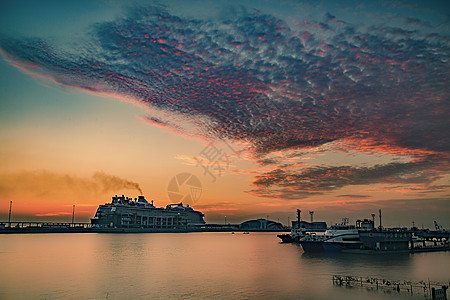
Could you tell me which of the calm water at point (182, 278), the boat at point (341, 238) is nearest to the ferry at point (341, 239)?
the boat at point (341, 238)

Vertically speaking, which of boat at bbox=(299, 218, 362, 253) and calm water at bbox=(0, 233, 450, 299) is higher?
boat at bbox=(299, 218, 362, 253)

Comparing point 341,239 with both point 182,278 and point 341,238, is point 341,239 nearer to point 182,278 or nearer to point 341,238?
point 341,238

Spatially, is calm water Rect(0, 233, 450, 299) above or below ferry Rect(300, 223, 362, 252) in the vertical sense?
below

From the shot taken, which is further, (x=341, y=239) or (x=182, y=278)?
(x=341, y=239)

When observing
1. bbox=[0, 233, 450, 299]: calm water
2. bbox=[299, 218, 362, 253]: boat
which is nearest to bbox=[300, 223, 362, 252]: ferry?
bbox=[299, 218, 362, 253]: boat

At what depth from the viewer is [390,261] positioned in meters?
75.9

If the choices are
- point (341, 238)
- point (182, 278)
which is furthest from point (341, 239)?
point (182, 278)

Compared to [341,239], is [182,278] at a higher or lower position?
lower

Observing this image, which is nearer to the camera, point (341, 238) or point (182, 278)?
point (182, 278)

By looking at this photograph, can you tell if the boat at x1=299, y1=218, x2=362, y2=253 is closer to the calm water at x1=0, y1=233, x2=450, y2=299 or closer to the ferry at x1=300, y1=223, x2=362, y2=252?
the ferry at x1=300, y1=223, x2=362, y2=252

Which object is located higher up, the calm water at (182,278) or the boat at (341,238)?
the boat at (341,238)

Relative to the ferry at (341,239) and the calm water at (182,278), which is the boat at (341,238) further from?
the calm water at (182,278)

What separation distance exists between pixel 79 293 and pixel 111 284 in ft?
20.7

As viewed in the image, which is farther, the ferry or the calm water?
the ferry
